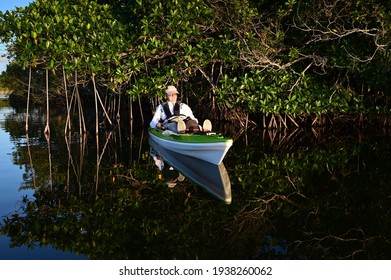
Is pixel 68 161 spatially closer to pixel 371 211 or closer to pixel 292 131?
pixel 371 211

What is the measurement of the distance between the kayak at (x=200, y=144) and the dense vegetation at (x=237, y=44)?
4.97 metres

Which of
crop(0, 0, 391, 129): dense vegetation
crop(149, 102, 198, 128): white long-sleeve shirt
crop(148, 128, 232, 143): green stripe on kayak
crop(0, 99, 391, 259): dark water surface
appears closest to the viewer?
crop(0, 99, 391, 259): dark water surface

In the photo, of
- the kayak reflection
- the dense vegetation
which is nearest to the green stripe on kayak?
the kayak reflection

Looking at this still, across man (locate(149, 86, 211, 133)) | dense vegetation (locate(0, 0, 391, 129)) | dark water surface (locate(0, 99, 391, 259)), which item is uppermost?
dense vegetation (locate(0, 0, 391, 129))

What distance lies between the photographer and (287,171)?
9.49m

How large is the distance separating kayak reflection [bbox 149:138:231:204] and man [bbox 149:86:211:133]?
2.30 feet

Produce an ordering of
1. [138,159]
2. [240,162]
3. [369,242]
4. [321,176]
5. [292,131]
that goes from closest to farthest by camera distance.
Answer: [369,242], [321,176], [240,162], [138,159], [292,131]

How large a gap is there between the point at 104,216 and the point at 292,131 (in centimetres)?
1210

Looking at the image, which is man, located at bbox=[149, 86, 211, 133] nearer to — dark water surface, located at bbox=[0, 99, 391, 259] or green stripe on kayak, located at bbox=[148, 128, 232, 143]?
green stripe on kayak, located at bbox=[148, 128, 232, 143]

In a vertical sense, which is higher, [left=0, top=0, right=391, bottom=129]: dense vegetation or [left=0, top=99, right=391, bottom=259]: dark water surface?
[left=0, top=0, right=391, bottom=129]: dense vegetation

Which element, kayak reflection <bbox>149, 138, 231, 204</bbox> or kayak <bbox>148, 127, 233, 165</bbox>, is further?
kayak <bbox>148, 127, 233, 165</bbox>

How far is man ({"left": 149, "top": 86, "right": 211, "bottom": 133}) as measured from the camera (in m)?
9.91

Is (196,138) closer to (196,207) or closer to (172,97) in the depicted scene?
(196,207)
